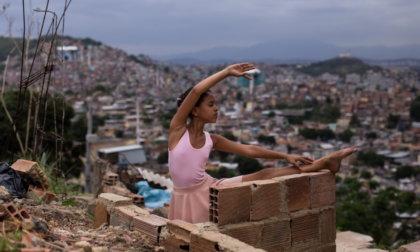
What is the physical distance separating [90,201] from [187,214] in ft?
11.8

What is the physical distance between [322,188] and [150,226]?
1.53 metres

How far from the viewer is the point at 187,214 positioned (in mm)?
3855

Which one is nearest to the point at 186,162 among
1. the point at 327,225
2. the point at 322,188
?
the point at 322,188

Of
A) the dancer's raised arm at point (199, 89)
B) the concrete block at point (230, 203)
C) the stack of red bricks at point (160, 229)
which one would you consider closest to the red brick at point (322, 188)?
Answer: the concrete block at point (230, 203)

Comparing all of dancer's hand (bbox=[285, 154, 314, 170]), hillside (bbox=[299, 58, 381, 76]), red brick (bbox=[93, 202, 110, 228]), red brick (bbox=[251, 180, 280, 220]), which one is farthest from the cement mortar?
hillside (bbox=[299, 58, 381, 76])

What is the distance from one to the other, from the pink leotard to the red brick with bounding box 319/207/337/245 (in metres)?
1.16

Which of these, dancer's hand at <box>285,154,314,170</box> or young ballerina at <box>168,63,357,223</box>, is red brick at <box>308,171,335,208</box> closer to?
dancer's hand at <box>285,154,314,170</box>

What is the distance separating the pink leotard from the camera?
381 cm

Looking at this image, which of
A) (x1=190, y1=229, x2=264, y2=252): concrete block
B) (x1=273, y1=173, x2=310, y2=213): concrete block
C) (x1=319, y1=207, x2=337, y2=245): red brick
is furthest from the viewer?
Result: (x1=319, y1=207, x2=337, y2=245): red brick

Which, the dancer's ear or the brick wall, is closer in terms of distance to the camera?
the brick wall

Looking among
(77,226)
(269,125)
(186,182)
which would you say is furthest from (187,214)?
(269,125)

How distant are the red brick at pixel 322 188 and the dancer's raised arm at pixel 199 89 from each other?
108 centimetres

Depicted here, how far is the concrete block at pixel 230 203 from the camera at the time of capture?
3420 mm

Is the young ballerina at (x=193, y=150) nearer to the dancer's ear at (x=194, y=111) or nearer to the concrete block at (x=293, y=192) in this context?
the dancer's ear at (x=194, y=111)
